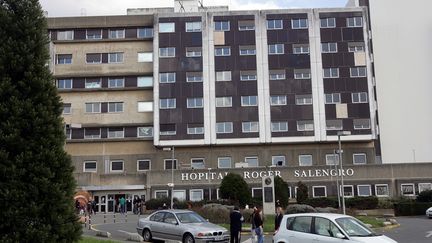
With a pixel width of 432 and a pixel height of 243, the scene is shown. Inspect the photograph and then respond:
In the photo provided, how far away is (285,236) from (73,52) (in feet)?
173

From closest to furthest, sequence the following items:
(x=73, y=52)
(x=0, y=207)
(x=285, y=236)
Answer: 1. (x=0, y=207)
2. (x=285, y=236)
3. (x=73, y=52)

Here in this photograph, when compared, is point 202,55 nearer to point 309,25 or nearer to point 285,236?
point 309,25

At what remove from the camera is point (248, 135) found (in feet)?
193

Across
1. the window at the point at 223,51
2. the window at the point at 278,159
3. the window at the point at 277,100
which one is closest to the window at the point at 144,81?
the window at the point at 223,51

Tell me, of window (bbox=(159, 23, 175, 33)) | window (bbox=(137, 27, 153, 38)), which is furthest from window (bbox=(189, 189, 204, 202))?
window (bbox=(137, 27, 153, 38))

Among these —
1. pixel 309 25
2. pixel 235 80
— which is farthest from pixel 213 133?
pixel 309 25

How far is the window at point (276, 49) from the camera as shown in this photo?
60906 mm

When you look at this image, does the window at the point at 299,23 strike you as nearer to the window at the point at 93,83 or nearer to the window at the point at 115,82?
the window at the point at 115,82

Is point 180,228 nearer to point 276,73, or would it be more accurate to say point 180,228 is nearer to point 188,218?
point 188,218

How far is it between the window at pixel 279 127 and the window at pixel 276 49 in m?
8.26

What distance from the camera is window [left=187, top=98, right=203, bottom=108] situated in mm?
59906

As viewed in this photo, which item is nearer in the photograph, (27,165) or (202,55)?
(27,165)

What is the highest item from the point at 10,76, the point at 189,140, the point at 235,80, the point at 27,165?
the point at 235,80

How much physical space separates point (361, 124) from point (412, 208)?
15.1 m
